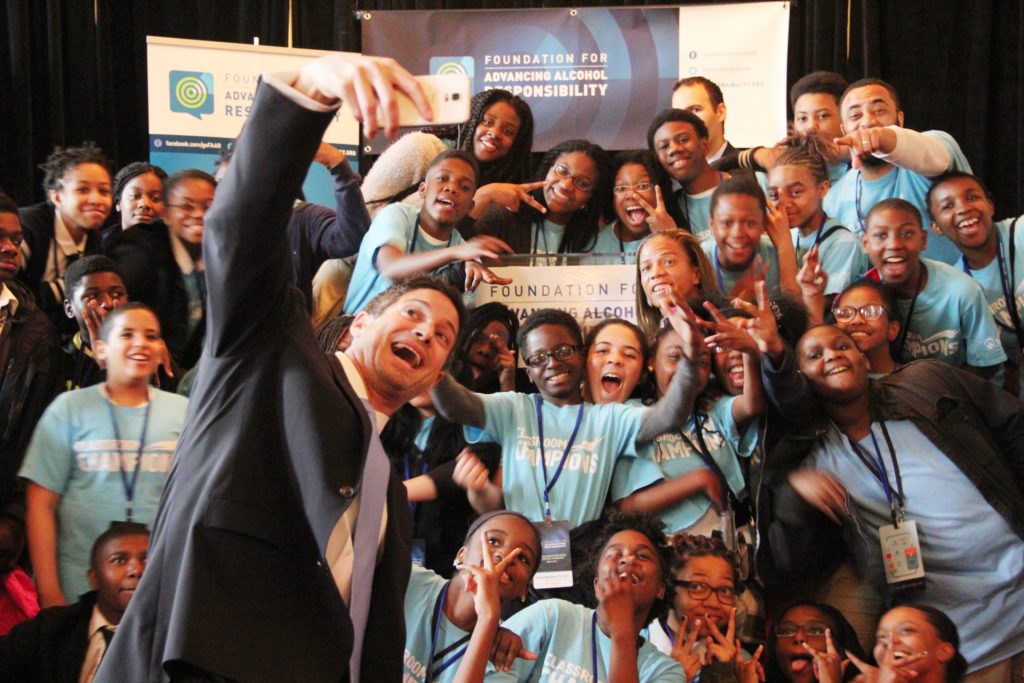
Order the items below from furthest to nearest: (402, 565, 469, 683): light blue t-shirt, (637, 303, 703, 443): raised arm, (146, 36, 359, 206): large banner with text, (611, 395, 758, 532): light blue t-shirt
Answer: (146, 36, 359, 206): large banner with text < (611, 395, 758, 532): light blue t-shirt < (637, 303, 703, 443): raised arm < (402, 565, 469, 683): light blue t-shirt

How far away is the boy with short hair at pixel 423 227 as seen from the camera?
179 inches

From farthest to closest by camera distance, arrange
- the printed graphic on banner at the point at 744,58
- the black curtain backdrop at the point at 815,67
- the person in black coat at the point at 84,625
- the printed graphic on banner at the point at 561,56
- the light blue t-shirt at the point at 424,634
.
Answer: the black curtain backdrop at the point at 815,67 < the printed graphic on banner at the point at 561,56 < the printed graphic on banner at the point at 744,58 < the light blue t-shirt at the point at 424,634 < the person in black coat at the point at 84,625

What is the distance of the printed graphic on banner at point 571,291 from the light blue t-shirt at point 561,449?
19.2 inches

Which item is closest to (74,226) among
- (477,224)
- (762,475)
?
(477,224)

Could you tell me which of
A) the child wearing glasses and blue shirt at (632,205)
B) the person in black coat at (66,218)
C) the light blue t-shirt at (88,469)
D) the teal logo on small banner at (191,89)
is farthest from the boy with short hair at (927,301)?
the teal logo on small banner at (191,89)

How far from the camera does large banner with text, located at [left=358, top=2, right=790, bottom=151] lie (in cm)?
696

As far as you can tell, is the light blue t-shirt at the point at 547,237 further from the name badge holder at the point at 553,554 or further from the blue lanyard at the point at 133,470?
the blue lanyard at the point at 133,470

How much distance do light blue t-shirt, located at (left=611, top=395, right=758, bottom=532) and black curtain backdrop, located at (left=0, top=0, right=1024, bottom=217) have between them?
382 centimetres

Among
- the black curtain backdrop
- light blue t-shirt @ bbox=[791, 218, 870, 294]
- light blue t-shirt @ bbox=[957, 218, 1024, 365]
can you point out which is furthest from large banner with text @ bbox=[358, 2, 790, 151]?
light blue t-shirt @ bbox=[957, 218, 1024, 365]

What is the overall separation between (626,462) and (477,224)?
1.27 m

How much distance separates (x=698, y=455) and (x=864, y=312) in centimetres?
78

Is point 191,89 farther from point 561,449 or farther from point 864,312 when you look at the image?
point 864,312

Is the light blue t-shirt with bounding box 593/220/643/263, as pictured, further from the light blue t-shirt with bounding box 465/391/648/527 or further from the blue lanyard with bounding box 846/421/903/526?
the blue lanyard with bounding box 846/421/903/526

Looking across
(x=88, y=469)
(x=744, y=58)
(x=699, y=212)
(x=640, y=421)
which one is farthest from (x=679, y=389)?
(x=744, y=58)
